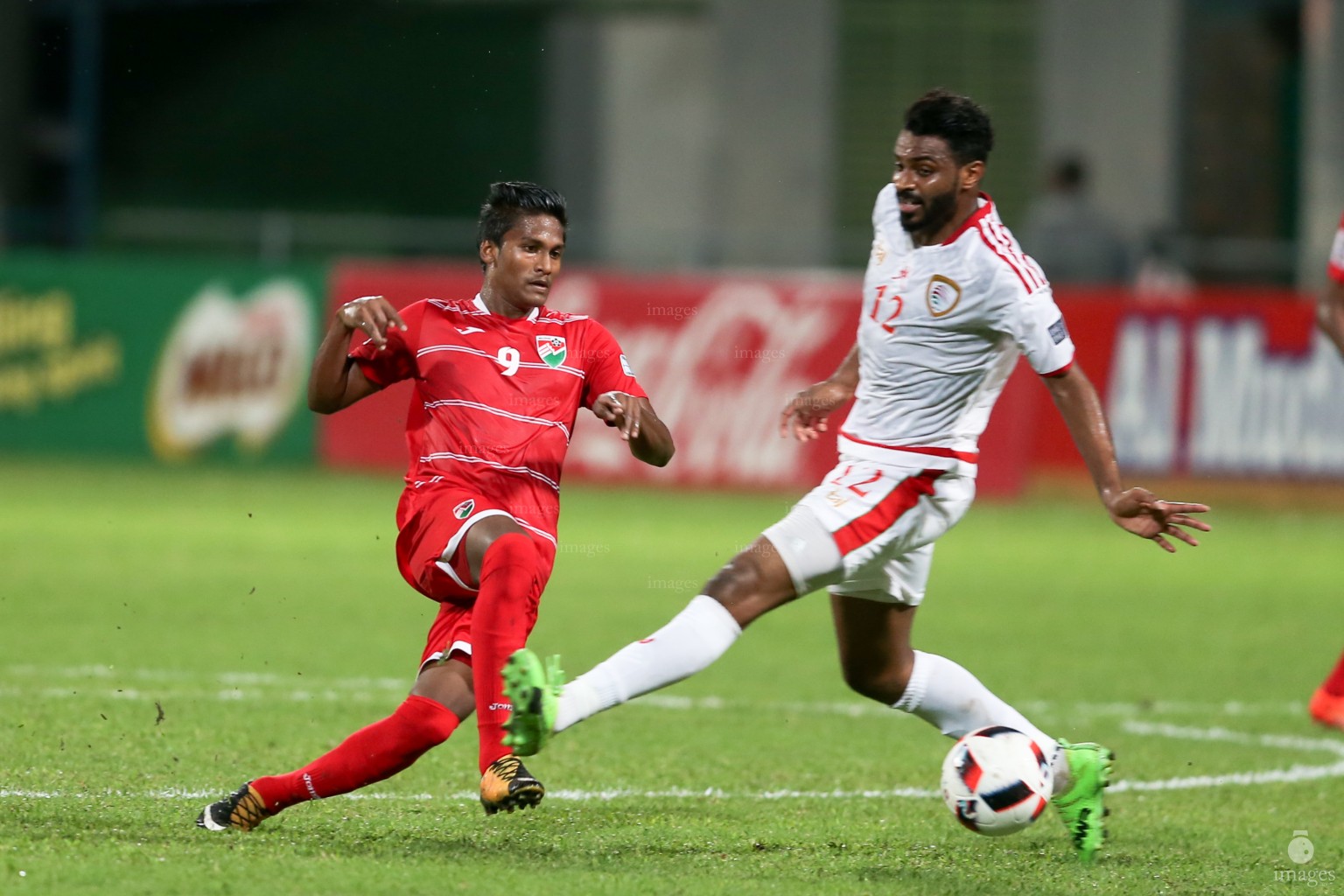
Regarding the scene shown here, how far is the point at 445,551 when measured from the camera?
523cm

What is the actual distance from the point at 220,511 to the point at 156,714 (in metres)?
7.31

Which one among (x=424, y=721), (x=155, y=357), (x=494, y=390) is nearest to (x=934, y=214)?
(x=494, y=390)

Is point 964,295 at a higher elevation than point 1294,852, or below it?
higher

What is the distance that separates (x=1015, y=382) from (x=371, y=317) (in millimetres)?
10517

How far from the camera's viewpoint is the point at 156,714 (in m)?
6.98

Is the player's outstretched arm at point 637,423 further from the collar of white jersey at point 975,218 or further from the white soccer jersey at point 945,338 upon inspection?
the collar of white jersey at point 975,218

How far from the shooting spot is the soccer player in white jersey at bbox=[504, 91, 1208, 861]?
5051 millimetres

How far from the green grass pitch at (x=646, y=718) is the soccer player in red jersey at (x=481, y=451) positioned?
219 millimetres

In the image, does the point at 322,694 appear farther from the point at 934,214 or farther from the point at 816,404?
the point at 934,214

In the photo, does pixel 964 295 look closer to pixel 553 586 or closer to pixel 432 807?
pixel 432 807

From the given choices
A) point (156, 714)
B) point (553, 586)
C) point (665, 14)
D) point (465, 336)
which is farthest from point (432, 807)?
point (665, 14)

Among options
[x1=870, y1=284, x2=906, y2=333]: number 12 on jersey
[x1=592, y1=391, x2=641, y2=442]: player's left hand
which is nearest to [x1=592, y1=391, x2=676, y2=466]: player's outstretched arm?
[x1=592, y1=391, x2=641, y2=442]: player's left hand

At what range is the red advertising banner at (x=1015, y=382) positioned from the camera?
49.5 ft

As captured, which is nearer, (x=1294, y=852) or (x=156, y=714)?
(x=1294, y=852)
